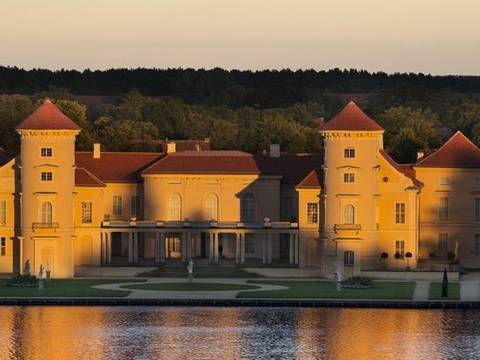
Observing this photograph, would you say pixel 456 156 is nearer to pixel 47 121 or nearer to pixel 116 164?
pixel 116 164

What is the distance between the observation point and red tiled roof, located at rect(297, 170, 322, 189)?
10419 cm

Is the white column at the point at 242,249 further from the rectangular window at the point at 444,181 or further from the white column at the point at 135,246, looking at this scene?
the rectangular window at the point at 444,181

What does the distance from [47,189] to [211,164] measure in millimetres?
10771

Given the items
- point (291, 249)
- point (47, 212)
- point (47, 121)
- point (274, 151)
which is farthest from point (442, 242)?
point (47, 121)

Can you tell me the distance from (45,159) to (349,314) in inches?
1005

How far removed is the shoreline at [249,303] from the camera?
281ft

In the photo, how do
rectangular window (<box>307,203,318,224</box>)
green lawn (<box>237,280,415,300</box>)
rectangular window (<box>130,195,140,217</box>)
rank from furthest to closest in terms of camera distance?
rectangular window (<box>130,195,140,217</box>) → rectangular window (<box>307,203,318,224</box>) → green lawn (<box>237,280,415,300</box>)

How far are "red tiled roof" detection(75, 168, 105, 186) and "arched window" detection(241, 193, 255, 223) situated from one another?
816 cm

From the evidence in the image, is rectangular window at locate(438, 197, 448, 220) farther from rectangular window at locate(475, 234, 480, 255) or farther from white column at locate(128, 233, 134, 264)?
white column at locate(128, 233, 134, 264)

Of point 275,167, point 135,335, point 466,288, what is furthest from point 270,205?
point 135,335

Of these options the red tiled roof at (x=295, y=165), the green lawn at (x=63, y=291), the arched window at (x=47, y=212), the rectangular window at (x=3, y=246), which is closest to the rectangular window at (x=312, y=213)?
the red tiled roof at (x=295, y=165)

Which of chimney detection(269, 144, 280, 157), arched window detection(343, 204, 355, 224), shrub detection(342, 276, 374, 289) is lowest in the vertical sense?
shrub detection(342, 276, 374, 289)

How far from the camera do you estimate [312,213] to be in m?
105

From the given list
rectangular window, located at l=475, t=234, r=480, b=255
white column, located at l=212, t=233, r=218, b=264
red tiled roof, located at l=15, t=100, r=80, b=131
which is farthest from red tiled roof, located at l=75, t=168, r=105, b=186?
rectangular window, located at l=475, t=234, r=480, b=255
